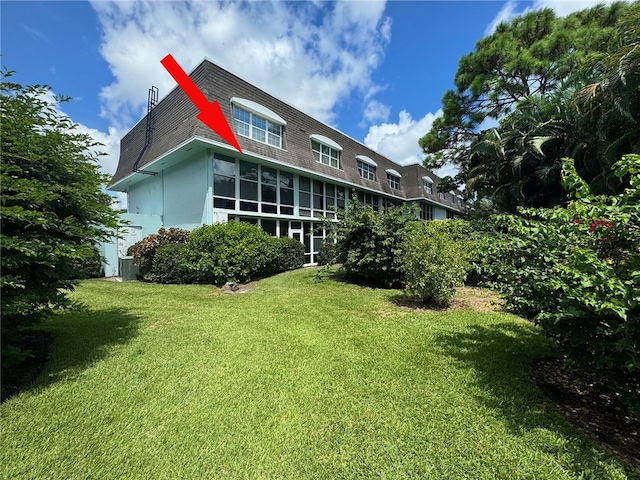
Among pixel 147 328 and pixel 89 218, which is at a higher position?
pixel 89 218

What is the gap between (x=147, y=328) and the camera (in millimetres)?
5082

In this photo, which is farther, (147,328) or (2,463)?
(147,328)

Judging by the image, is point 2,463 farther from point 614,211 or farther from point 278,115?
point 278,115

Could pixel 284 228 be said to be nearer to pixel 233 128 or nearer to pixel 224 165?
pixel 224 165

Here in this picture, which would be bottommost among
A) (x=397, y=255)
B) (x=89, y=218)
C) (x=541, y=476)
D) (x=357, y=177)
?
(x=541, y=476)

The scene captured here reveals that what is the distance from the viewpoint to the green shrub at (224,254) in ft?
30.9

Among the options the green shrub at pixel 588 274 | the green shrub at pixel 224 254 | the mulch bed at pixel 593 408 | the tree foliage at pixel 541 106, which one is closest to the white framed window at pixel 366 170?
the tree foliage at pixel 541 106

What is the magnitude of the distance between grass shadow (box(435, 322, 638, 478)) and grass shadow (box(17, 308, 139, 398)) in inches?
198

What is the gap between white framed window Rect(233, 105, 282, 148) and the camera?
40.2 ft

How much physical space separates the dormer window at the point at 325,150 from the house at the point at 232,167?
64 mm

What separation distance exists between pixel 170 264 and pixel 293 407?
29.6ft

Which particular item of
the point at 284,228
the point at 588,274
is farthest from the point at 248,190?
the point at 588,274

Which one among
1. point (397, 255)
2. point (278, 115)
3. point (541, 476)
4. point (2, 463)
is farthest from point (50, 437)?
point (278, 115)

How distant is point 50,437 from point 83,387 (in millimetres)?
859
